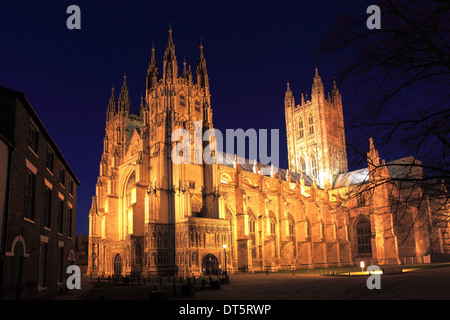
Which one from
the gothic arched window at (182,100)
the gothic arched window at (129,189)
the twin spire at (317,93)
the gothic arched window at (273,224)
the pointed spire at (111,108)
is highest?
the twin spire at (317,93)

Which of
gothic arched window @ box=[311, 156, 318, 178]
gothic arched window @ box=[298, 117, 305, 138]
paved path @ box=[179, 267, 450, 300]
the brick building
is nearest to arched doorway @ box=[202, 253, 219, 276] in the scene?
paved path @ box=[179, 267, 450, 300]

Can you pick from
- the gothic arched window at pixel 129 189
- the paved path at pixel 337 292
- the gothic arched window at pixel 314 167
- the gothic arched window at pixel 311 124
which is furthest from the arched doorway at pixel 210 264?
the gothic arched window at pixel 311 124

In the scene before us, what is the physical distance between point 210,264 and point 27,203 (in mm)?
31161

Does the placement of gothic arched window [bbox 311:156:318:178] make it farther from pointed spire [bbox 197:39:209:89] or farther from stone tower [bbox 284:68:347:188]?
pointed spire [bbox 197:39:209:89]

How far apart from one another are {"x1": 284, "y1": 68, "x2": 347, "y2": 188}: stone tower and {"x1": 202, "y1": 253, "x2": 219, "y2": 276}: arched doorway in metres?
43.3

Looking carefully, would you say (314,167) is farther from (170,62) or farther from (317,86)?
(170,62)

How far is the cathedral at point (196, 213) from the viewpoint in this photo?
44.1 metres

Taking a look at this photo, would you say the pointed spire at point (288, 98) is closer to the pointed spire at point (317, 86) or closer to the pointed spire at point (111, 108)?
the pointed spire at point (317, 86)

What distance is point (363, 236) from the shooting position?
6950 cm

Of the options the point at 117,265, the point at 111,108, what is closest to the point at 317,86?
the point at 111,108

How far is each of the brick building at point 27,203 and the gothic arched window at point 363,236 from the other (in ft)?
193

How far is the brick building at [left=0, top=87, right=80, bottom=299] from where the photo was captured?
42.6 ft

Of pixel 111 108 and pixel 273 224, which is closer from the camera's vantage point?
pixel 273 224
